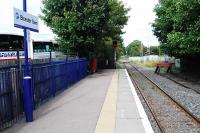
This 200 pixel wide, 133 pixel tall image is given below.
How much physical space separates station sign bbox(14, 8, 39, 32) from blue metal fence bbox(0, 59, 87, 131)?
1.23 meters

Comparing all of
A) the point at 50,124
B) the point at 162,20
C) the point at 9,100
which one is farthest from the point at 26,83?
the point at 162,20

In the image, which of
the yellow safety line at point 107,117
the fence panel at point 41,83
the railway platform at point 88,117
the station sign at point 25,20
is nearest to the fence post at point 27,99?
the railway platform at point 88,117

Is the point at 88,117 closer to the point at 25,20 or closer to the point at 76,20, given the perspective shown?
the point at 25,20

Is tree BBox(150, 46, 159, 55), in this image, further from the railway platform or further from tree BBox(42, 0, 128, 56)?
the railway platform

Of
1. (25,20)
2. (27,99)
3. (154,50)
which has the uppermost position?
(25,20)

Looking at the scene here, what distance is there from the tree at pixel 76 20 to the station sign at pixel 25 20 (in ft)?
70.3

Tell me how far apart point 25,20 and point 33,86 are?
3.21m

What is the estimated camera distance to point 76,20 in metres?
32.8

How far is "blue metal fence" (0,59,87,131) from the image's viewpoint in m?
10.0

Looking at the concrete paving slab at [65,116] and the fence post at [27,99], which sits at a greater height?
Answer: the fence post at [27,99]

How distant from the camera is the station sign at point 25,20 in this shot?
9876mm

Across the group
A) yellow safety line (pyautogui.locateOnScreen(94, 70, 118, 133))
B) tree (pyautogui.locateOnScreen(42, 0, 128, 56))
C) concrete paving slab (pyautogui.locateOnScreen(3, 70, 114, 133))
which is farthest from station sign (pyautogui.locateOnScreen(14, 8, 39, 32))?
tree (pyautogui.locateOnScreen(42, 0, 128, 56))

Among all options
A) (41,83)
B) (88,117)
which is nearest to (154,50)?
(41,83)

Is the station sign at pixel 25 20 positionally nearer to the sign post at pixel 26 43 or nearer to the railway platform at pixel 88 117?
the sign post at pixel 26 43
